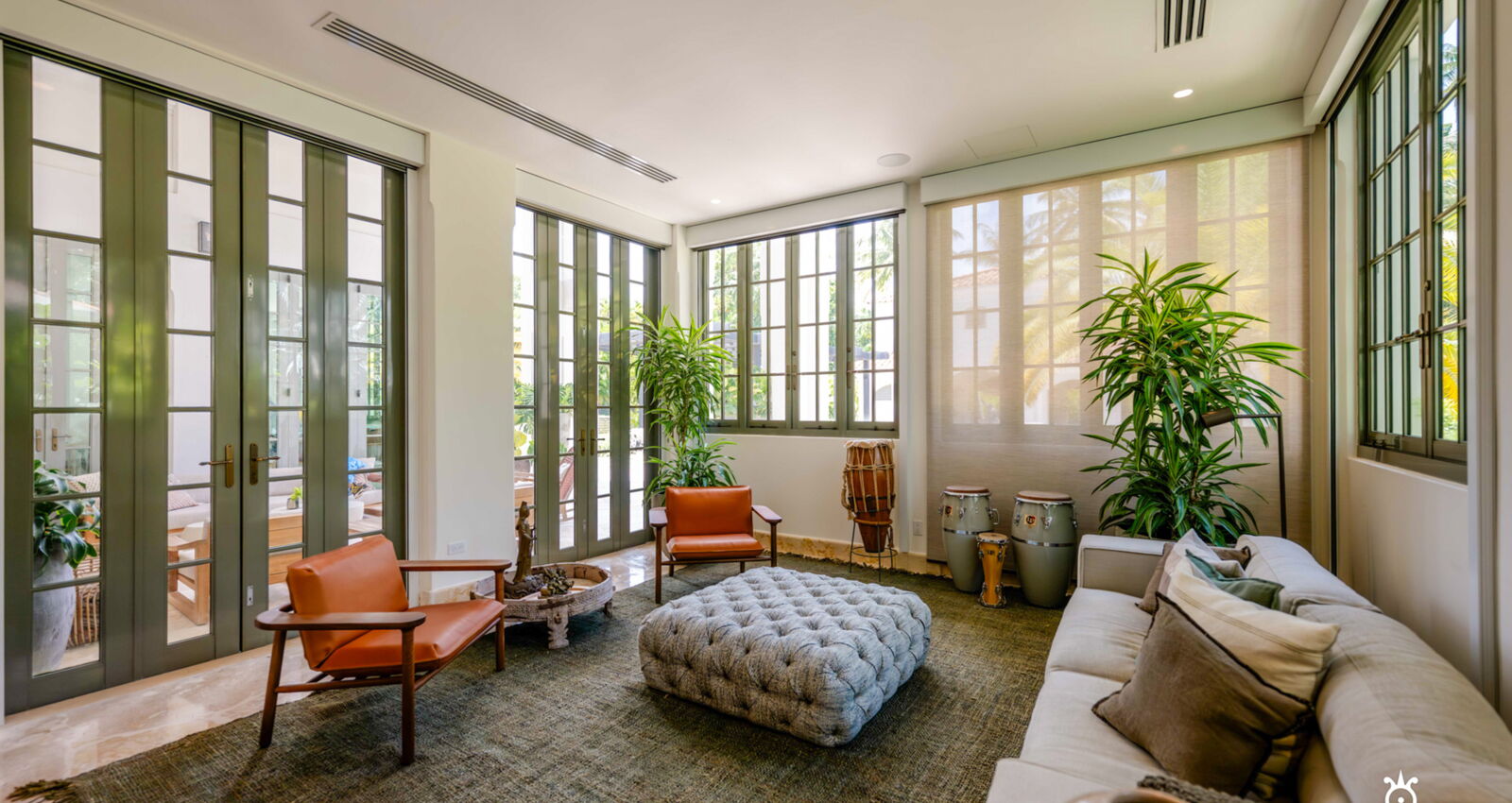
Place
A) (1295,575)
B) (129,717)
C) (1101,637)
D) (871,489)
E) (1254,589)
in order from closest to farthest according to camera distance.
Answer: (1254,589) < (1295,575) < (1101,637) < (129,717) < (871,489)

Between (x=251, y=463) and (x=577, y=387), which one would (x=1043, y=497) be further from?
(x=251, y=463)

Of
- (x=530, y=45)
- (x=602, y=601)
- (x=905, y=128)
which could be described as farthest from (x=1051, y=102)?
(x=602, y=601)

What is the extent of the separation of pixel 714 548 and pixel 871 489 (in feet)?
4.50

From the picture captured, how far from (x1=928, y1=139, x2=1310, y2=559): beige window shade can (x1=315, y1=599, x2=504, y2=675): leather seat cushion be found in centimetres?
337

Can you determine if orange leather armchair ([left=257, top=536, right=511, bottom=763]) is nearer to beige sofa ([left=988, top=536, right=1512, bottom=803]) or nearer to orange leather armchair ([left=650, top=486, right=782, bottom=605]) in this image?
orange leather armchair ([left=650, top=486, right=782, bottom=605])

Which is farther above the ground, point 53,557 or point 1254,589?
point 1254,589

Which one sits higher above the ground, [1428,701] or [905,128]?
[905,128]

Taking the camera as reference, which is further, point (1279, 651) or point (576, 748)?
point (576, 748)

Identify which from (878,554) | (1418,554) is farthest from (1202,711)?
(878,554)

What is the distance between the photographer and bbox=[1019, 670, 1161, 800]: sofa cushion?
143 centimetres

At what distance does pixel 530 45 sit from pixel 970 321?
332 centimetres

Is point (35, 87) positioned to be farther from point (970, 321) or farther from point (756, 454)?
point (970, 321)

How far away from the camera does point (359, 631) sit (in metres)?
2.39

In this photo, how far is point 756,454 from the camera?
5641 millimetres
